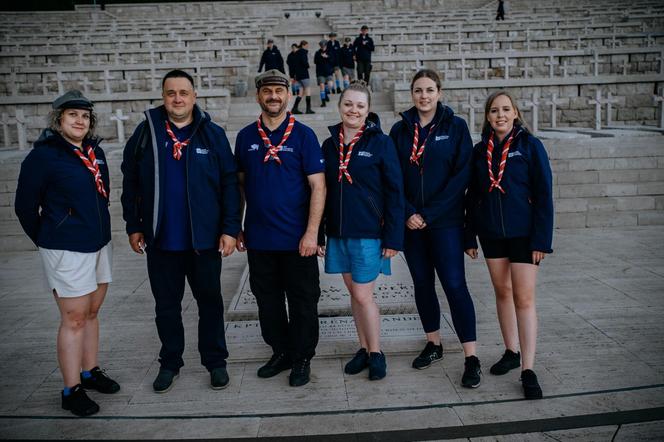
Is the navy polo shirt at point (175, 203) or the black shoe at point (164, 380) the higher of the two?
the navy polo shirt at point (175, 203)

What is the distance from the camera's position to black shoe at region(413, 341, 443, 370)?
4.01 metres

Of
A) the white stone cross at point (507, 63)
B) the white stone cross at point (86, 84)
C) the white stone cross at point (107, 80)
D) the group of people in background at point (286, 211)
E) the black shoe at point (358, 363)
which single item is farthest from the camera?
the white stone cross at point (507, 63)

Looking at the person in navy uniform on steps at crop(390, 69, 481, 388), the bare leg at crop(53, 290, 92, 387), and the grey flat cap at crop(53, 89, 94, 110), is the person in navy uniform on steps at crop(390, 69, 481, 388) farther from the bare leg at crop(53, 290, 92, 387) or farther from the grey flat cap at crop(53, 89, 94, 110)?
the bare leg at crop(53, 290, 92, 387)

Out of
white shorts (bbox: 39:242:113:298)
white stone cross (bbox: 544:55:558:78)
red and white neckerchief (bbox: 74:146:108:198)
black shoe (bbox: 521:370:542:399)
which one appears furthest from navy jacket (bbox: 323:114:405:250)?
white stone cross (bbox: 544:55:558:78)

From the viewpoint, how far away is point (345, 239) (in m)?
3.79

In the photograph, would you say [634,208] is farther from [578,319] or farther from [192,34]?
[192,34]

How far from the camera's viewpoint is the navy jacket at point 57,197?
11.0ft

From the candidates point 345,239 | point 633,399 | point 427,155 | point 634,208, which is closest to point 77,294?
point 345,239

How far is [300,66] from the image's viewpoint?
13219mm

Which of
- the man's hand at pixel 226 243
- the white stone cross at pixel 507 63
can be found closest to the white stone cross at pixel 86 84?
the white stone cross at pixel 507 63

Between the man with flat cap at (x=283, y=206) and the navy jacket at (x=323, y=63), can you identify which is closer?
the man with flat cap at (x=283, y=206)

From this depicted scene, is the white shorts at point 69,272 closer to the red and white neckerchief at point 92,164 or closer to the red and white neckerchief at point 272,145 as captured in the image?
the red and white neckerchief at point 92,164

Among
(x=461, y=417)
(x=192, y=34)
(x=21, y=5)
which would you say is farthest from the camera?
(x=21, y=5)

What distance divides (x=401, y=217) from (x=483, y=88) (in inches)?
438
